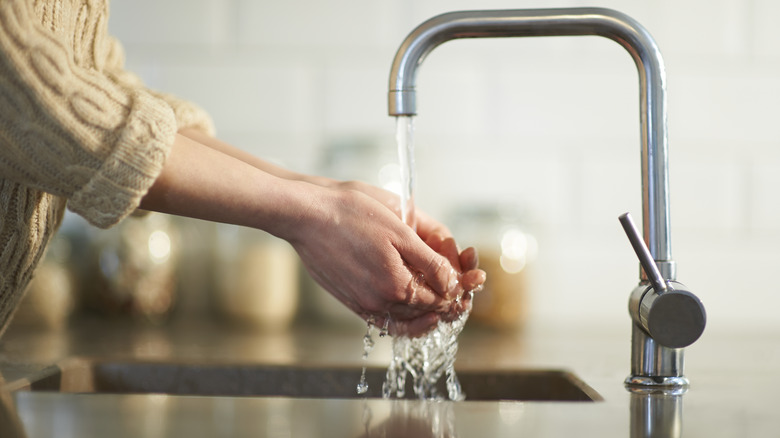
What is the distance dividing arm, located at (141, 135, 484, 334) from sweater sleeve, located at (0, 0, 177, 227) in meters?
0.03

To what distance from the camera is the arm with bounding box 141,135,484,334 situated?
1.97ft

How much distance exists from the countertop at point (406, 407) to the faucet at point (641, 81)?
0.16 feet

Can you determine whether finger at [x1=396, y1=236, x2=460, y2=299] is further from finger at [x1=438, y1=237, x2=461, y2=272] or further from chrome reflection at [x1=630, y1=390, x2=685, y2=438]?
chrome reflection at [x1=630, y1=390, x2=685, y2=438]

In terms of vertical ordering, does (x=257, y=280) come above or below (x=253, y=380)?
above

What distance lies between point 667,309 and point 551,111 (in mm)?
731

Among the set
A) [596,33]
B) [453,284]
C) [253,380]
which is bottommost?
[253,380]

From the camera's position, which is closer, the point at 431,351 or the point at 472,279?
the point at 472,279

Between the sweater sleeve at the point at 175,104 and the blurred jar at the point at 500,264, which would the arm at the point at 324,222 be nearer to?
the sweater sleeve at the point at 175,104

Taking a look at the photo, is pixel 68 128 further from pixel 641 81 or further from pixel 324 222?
pixel 641 81

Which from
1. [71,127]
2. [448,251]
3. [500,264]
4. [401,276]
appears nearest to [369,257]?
[401,276]

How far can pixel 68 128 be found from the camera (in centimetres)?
54

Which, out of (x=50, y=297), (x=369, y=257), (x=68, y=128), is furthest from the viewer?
(x=50, y=297)

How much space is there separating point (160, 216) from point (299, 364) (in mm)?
462

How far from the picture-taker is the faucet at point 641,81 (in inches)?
27.8
